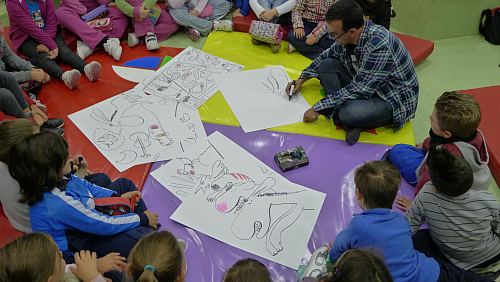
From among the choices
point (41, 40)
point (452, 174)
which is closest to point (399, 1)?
point (452, 174)

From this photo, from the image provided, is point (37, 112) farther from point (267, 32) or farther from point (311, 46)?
point (311, 46)

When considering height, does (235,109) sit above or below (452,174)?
below

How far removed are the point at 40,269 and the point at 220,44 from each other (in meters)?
2.38

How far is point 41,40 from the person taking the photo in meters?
2.94

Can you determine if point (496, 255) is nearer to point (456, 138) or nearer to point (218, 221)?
point (456, 138)

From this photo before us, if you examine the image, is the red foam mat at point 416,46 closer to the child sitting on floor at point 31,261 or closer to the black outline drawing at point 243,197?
the black outline drawing at point 243,197

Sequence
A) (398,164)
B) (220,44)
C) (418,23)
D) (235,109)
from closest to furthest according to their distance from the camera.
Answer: (398,164) < (235,109) < (220,44) < (418,23)

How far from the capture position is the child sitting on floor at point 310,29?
A: 313 cm

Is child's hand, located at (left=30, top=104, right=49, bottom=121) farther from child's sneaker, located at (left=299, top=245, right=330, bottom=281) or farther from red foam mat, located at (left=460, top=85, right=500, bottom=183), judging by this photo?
red foam mat, located at (left=460, top=85, right=500, bottom=183)

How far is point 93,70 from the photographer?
2.84 m

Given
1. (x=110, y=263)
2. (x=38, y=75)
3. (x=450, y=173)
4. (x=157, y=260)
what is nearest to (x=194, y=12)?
(x=38, y=75)

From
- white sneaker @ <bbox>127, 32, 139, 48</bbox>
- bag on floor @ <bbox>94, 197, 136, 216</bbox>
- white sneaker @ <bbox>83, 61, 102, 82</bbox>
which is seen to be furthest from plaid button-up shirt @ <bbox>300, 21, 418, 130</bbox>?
white sneaker @ <bbox>127, 32, 139, 48</bbox>

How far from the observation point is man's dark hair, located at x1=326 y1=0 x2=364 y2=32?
2.22 meters

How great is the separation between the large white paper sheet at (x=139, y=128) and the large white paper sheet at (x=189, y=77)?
77mm
